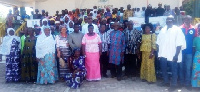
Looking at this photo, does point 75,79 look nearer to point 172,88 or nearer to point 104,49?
point 104,49

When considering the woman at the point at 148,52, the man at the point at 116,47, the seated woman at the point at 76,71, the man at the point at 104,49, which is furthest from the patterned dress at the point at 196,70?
the seated woman at the point at 76,71

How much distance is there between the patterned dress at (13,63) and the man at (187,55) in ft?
15.1

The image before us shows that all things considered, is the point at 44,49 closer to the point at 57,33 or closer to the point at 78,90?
the point at 57,33

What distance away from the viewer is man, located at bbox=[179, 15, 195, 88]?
20.9 feet

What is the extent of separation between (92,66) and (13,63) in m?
2.31

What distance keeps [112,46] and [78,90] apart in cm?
166

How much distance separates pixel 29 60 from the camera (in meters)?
7.16

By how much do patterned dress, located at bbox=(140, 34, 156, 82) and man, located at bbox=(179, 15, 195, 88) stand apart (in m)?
0.81

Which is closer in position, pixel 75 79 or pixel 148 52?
pixel 75 79

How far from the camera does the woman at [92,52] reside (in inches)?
285

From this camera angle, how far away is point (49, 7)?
559 inches

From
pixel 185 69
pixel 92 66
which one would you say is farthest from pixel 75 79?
pixel 185 69

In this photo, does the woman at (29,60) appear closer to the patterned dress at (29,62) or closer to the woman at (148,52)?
the patterned dress at (29,62)

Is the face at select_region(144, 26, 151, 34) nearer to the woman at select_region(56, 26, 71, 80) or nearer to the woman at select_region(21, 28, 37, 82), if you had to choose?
the woman at select_region(56, 26, 71, 80)
